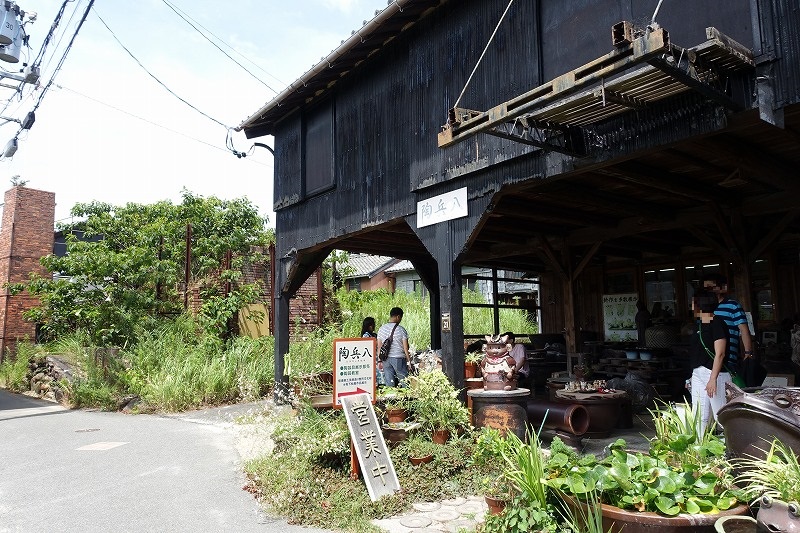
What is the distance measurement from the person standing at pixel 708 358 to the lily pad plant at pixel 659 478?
1724 millimetres

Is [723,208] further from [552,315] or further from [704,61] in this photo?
[552,315]

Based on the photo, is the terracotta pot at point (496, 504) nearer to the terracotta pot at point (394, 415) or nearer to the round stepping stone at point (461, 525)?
the round stepping stone at point (461, 525)

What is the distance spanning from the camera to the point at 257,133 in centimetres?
1199

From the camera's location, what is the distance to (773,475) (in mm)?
2963

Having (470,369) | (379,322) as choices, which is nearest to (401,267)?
(379,322)

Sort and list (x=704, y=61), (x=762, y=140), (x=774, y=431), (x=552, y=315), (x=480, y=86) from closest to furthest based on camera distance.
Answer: (x=774, y=431)
(x=704, y=61)
(x=762, y=140)
(x=480, y=86)
(x=552, y=315)

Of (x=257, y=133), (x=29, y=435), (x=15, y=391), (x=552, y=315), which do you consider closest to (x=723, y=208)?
(x=552, y=315)

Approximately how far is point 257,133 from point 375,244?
3.65 meters

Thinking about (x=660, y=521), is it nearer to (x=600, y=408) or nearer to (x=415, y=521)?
(x=415, y=521)

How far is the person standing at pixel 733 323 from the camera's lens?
17.7ft

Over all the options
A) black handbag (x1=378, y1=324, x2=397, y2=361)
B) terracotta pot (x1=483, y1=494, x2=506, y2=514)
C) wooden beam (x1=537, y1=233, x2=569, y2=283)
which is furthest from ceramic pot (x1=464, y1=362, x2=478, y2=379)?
terracotta pot (x1=483, y1=494, x2=506, y2=514)

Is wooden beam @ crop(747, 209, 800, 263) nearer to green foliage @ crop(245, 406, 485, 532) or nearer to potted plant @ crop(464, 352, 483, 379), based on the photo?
potted plant @ crop(464, 352, 483, 379)

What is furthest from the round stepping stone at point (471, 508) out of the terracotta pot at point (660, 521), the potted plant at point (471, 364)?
the potted plant at point (471, 364)

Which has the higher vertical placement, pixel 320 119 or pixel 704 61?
pixel 320 119
